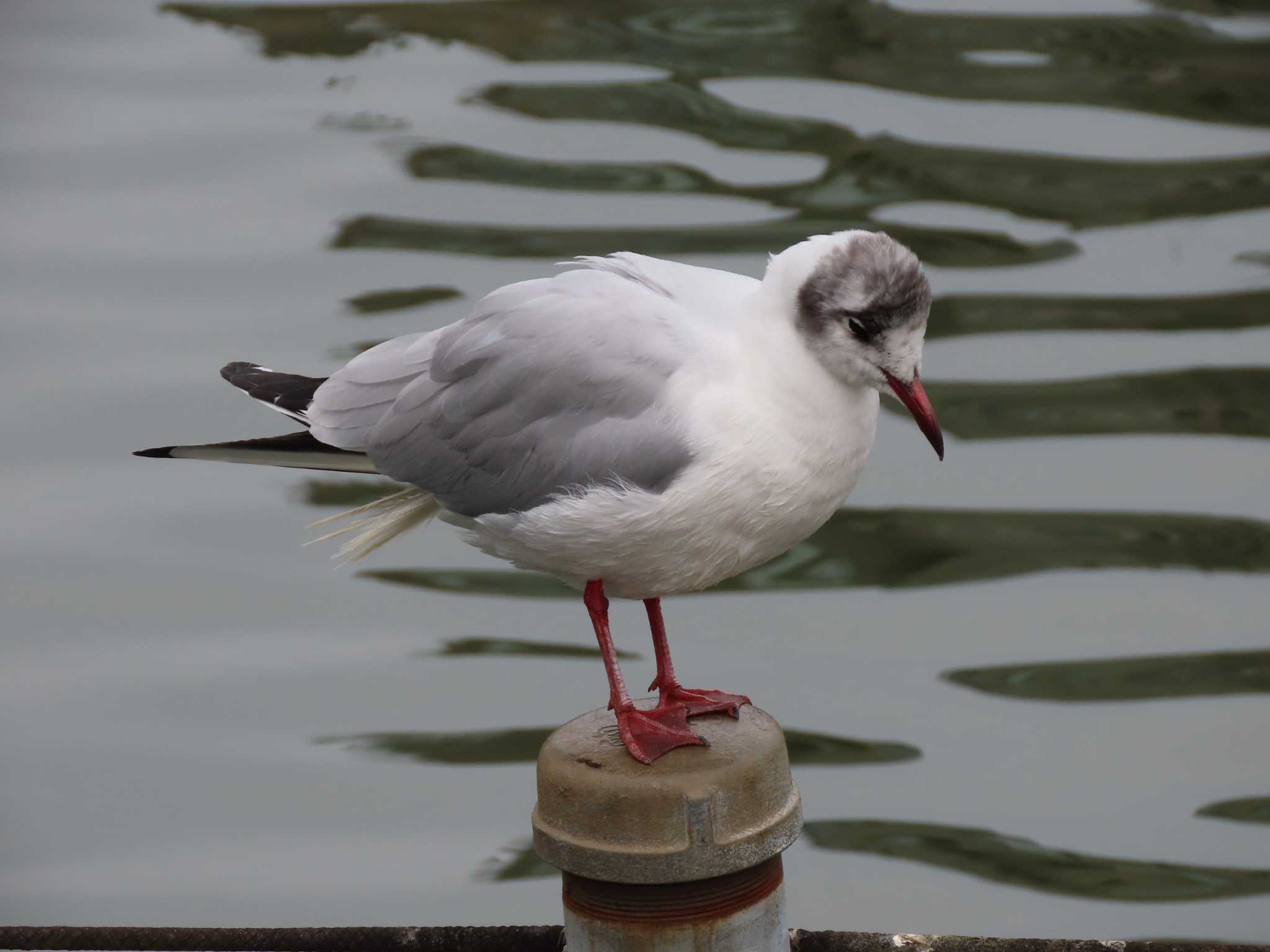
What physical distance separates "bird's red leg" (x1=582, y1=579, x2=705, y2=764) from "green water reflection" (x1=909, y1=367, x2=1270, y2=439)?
482cm

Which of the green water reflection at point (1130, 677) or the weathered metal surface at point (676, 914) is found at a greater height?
the weathered metal surface at point (676, 914)

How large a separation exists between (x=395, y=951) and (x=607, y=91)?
6.30 metres

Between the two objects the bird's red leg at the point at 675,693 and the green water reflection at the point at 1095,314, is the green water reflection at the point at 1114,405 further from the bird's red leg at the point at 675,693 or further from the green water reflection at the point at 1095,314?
the bird's red leg at the point at 675,693

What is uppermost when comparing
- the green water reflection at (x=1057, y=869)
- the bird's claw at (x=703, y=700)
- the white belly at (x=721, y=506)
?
the white belly at (x=721, y=506)

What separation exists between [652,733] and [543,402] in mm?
662

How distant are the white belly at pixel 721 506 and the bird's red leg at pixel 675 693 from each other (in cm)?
23

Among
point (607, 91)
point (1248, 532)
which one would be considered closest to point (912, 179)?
point (607, 91)

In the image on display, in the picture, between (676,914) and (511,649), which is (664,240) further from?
(676,914)

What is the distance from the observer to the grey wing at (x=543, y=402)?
3004 mm

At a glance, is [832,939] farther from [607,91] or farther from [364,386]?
[607,91]

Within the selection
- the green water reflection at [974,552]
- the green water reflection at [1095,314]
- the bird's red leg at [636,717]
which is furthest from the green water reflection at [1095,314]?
the bird's red leg at [636,717]

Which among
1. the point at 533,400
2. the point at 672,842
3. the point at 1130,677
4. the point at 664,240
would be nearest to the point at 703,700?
the point at 672,842

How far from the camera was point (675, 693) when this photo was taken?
3.28m

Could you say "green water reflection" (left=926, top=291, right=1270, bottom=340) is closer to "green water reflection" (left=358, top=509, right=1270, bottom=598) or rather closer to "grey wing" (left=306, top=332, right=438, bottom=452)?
"green water reflection" (left=358, top=509, right=1270, bottom=598)
